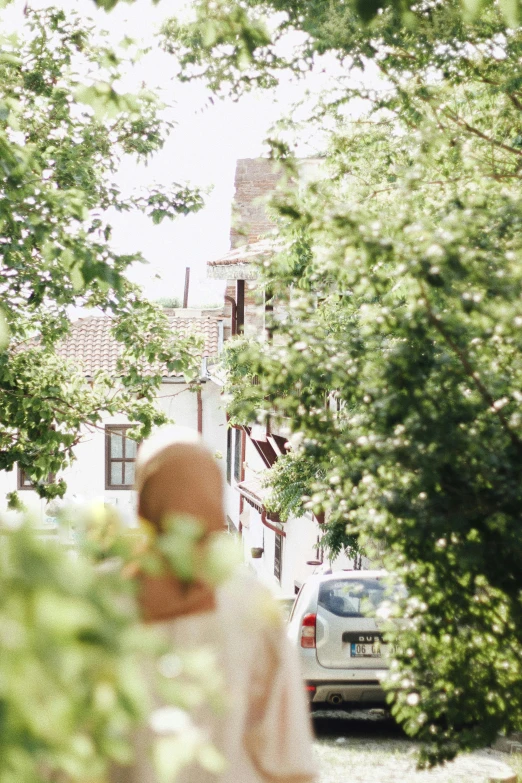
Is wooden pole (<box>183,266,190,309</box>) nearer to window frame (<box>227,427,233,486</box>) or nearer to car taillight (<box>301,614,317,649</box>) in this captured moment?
window frame (<box>227,427,233,486</box>)

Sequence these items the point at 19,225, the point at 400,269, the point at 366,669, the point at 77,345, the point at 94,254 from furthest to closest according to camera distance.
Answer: the point at 77,345
the point at 366,669
the point at 19,225
the point at 94,254
the point at 400,269

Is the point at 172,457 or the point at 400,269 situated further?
the point at 400,269

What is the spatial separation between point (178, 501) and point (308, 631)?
870cm

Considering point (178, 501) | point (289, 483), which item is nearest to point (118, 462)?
point (289, 483)

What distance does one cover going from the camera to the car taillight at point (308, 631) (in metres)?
10.5

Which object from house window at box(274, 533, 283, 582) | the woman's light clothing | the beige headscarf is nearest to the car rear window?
the woman's light clothing

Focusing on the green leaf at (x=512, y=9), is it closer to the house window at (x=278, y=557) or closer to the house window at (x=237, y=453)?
the house window at (x=278, y=557)

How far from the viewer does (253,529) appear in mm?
28469

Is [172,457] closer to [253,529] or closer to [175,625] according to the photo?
[175,625]

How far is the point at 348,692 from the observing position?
10461 millimetres

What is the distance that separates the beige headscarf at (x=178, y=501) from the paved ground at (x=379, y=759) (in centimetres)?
492

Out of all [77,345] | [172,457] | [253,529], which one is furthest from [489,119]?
[77,345]

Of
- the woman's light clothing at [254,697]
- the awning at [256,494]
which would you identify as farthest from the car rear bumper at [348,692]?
the awning at [256,494]

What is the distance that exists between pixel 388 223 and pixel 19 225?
12.8 feet
